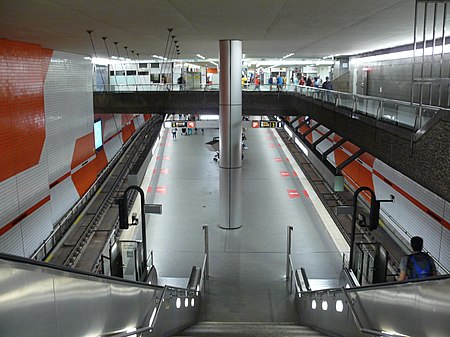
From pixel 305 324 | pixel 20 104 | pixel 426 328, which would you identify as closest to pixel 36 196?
pixel 20 104

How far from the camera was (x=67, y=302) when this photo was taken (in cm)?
345

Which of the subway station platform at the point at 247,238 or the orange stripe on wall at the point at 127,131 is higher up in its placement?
the orange stripe on wall at the point at 127,131

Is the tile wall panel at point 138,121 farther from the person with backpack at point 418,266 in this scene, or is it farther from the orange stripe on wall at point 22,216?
the person with backpack at point 418,266

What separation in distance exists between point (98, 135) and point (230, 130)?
25.6 ft

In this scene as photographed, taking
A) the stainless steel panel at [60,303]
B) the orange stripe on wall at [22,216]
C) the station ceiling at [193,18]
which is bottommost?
the orange stripe on wall at [22,216]

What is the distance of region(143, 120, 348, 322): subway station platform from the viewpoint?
31.3 feet

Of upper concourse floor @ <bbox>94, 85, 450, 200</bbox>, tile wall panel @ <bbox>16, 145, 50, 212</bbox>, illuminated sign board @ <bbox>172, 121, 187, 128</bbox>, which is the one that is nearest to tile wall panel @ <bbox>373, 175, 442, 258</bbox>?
upper concourse floor @ <bbox>94, 85, 450, 200</bbox>

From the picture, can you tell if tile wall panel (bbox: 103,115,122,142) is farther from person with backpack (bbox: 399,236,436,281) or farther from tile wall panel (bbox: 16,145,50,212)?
person with backpack (bbox: 399,236,436,281)

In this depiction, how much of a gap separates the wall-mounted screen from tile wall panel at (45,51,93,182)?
1.64 metres

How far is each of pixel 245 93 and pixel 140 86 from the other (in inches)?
168

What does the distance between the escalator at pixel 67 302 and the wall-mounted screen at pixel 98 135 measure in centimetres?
1380

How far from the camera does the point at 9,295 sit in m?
2.72

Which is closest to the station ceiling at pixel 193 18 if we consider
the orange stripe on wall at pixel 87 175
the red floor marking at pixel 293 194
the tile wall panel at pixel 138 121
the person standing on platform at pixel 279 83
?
the orange stripe on wall at pixel 87 175

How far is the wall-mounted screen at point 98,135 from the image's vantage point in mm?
18472
